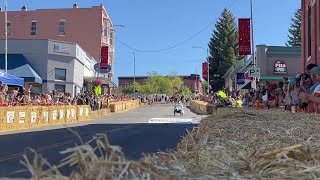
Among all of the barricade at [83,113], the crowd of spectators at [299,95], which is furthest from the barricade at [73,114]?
the crowd of spectators at [299,95]

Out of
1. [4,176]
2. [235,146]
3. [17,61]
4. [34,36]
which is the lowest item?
[4,176]

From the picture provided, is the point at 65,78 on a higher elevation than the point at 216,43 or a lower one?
lower

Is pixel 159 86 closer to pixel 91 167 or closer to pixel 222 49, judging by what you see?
pixel 222 49

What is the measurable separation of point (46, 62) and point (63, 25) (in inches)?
739

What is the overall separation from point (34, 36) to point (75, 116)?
3681 cm

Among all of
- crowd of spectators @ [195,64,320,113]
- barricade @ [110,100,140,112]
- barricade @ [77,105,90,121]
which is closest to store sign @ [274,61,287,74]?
barricade @ [110,100,140,112]

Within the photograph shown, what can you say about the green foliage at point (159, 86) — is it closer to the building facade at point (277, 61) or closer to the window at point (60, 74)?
the window at point (60, 74)

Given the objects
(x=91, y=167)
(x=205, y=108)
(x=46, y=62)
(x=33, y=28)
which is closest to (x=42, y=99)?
(x=205, y=108)

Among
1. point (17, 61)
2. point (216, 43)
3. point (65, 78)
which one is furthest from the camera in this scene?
point (216, 43)

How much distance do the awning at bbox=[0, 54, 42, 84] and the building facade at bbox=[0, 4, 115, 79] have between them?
17.2m

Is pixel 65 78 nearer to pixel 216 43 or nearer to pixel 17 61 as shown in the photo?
pixel 17 61

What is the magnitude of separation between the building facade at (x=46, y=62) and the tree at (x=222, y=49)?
3763 centimetres

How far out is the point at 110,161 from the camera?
185cm

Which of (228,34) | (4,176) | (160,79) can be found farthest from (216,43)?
(4,176)
